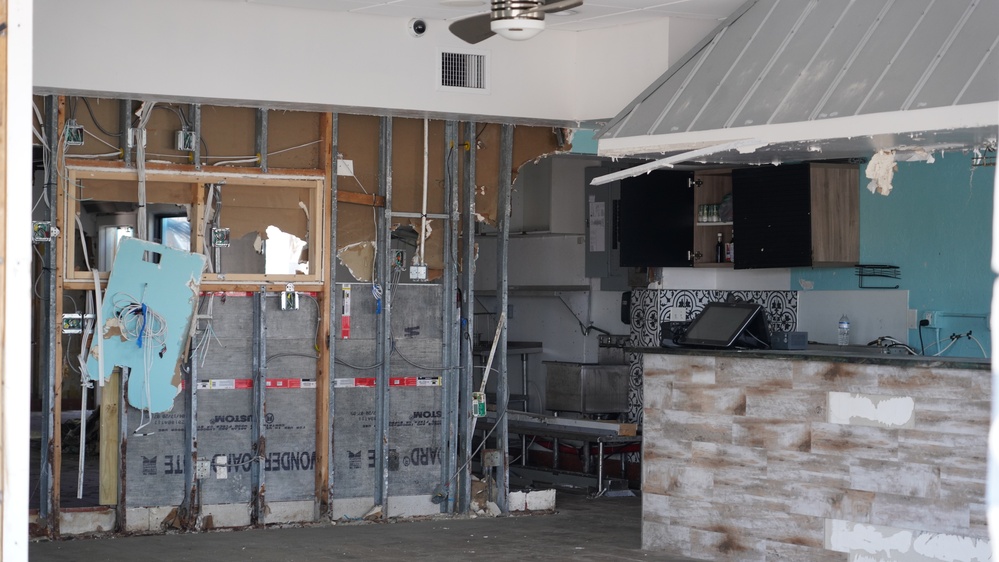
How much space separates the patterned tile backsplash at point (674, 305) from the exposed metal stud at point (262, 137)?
12.0 ft

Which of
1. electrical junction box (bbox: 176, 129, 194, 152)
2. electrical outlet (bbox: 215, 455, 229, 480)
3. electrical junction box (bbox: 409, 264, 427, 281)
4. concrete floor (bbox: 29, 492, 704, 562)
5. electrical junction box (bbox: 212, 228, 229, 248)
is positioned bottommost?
concrete floor (bbox: 29, 492, 704, 562)

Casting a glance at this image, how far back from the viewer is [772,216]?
Result: 910cm

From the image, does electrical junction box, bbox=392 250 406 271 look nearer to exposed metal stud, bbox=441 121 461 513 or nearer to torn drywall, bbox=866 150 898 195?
exposed metal stud, bbox=441 121 461 513

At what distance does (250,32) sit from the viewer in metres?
6.73

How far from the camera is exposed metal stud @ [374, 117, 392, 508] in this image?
306 inches

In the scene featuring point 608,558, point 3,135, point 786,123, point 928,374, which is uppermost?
point 786,123

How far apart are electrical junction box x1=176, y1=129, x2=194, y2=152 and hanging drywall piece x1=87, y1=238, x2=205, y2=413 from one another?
61cm

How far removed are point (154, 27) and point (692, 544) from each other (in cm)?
411

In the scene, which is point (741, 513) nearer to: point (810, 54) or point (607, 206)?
point (810, 54)

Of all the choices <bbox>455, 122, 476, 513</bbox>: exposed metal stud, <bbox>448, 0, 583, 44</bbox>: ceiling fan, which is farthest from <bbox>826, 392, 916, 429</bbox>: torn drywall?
<bbox>455, 122, 476, 513</bbox>: exposed metal stud

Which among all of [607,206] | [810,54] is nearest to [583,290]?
[607,206]

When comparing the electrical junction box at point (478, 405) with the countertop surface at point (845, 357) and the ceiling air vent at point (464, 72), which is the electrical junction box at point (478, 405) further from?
the ceiling air vent at point (464, 72)

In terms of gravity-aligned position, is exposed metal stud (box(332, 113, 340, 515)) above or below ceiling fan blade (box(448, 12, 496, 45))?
below

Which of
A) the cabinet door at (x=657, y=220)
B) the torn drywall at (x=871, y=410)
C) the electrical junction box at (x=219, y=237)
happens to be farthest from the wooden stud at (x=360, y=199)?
the torn drywall at (x=871, y=410)
